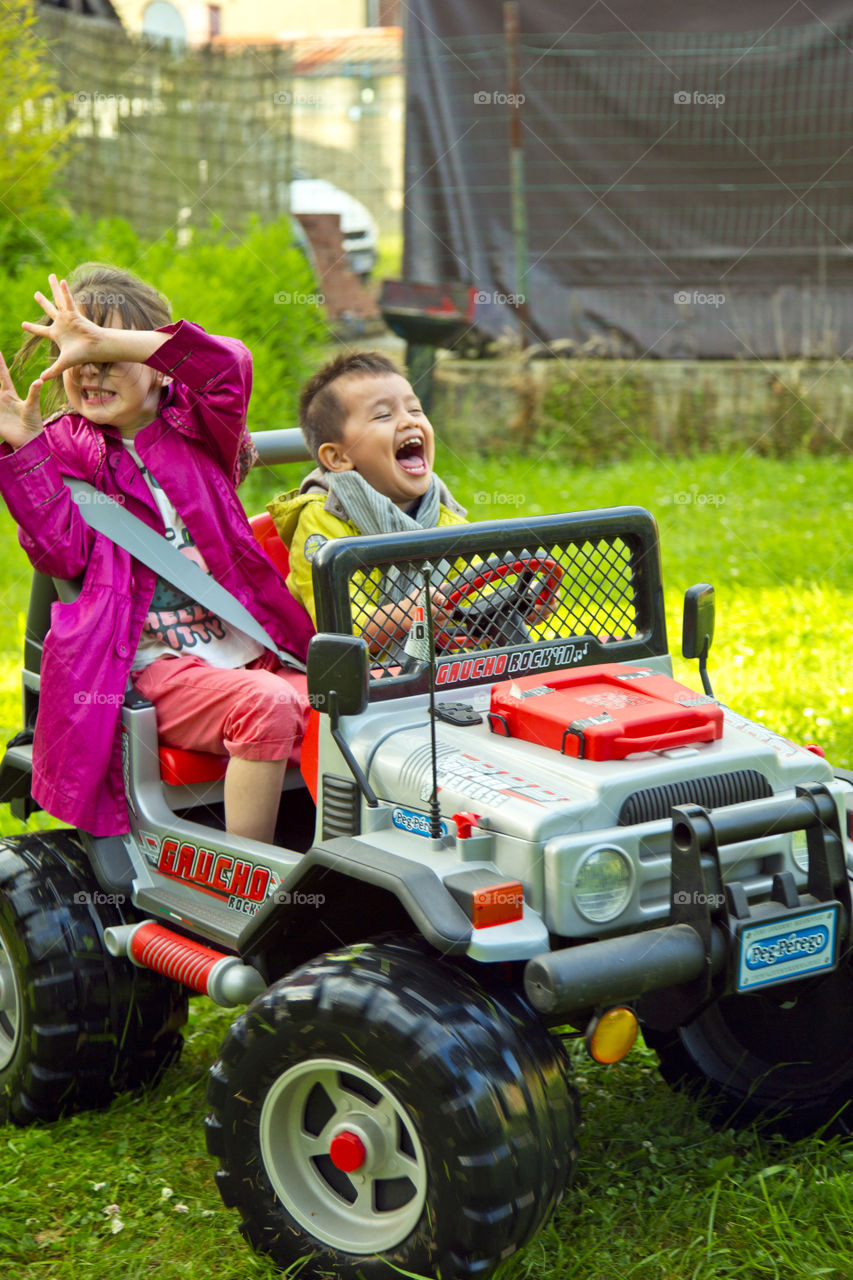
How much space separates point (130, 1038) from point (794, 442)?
8.17 m

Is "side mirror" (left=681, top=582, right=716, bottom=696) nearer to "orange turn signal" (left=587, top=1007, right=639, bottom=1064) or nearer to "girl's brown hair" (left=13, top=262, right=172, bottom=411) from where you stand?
"orange turn signal" (left=587, top=1007, right=639, bottom=1064)

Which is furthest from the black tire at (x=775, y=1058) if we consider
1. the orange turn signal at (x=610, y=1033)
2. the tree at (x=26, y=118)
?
the tree at (x=26, y=118)

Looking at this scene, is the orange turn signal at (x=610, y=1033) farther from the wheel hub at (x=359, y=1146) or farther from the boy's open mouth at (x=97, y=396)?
the boy's open mouth at (x=97, y=396)

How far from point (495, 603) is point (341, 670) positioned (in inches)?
23.3

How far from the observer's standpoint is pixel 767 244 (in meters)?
10.5

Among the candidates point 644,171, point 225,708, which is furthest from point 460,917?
point 644,171

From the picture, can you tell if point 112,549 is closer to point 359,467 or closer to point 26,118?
point 359,467

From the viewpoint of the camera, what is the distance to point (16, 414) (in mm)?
3109

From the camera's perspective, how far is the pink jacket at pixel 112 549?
326 centimetres

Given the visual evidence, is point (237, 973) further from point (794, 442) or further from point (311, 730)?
point (794, 442)

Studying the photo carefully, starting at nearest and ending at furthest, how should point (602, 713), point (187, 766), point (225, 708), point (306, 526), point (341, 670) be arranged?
point (341, 670) → point (602, 713) → point (225, 708) → point (187, 766) → point (306, 526)

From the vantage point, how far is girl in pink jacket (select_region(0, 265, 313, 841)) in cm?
317

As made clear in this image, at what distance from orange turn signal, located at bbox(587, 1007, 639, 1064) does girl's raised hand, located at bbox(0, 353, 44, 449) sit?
1767 mm

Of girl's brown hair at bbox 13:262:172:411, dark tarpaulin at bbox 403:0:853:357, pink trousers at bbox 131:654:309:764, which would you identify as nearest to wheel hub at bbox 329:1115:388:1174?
pink trousers at bbox 131:654:309:764
